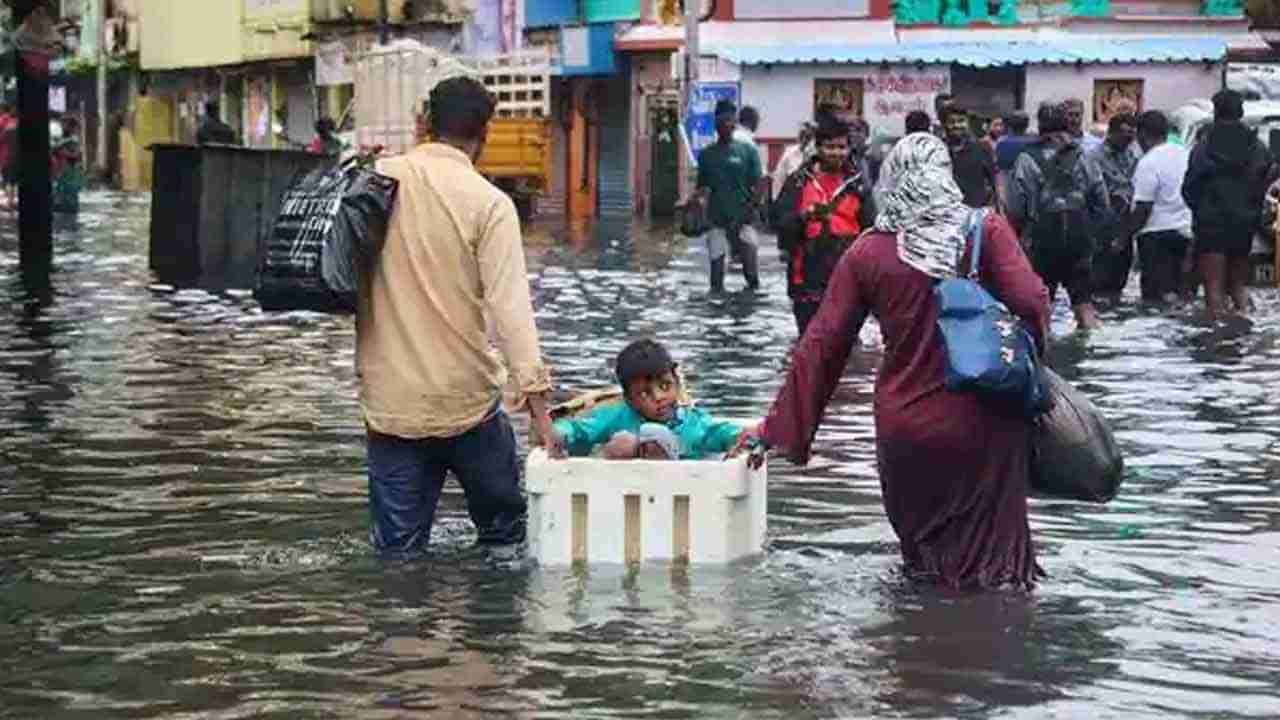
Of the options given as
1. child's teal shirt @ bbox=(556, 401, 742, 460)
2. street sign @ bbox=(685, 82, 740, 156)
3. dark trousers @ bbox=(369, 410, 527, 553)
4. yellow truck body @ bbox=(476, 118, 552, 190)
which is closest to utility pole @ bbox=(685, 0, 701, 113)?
street sign @ bbox=(685, 82, 740, 156)

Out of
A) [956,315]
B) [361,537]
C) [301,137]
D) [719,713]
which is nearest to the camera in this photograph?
[719,713]

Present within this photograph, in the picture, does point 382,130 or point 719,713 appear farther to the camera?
point 382,130

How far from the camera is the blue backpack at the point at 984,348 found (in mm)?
8906

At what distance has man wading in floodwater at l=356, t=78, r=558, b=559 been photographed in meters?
9.40

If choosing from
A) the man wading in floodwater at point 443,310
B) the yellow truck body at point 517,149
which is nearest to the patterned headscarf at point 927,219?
the man wading in floodwater at point 443,310

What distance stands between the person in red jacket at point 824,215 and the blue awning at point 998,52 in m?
30.8

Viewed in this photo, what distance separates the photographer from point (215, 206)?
26594 millimetres

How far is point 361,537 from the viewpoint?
35.6ft

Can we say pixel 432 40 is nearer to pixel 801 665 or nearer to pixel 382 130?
pixel 382 130

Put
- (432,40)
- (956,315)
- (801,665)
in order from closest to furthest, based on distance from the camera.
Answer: (801,665) < (956,315) < (432,40)

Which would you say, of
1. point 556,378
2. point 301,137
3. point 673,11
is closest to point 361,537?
point 556,378

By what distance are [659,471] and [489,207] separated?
96 centimetres

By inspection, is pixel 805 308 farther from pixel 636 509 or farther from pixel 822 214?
pixel 636 509

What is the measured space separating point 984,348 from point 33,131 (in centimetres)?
2082
